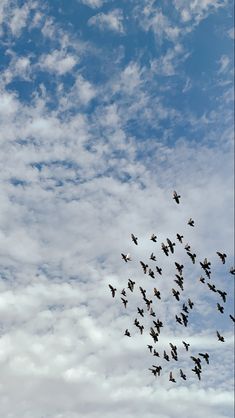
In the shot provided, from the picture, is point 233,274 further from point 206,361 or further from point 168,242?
point 206,361

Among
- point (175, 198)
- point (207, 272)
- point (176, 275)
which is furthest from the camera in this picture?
point (176, 275)

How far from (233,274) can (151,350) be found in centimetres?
2111

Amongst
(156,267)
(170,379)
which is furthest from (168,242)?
(170,379)

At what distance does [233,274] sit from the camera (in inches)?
3100

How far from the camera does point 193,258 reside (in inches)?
3100

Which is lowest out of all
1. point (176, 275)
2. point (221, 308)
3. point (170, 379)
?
point (170, 379)

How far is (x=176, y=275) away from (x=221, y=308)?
31.6ft

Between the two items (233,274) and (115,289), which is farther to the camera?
(115,289)

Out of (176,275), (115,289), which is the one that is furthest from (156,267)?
(115,289)

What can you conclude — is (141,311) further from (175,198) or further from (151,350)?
(175,198)

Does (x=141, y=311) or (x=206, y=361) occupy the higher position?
(x=141, y=311)

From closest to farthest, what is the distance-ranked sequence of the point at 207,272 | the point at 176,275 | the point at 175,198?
the point at 175,198 < the point at 207,272 < the point at 176,275

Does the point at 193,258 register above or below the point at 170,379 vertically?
above

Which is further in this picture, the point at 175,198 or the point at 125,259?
the point at 125,259
